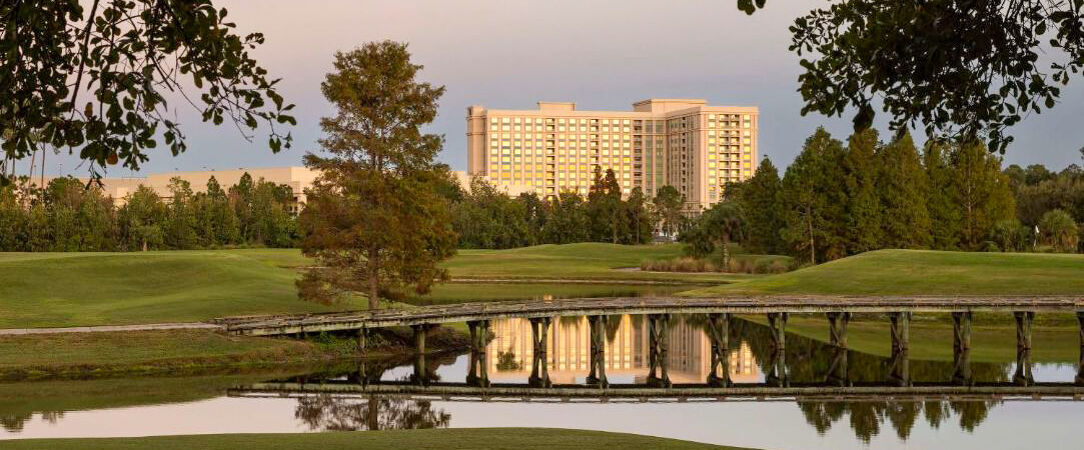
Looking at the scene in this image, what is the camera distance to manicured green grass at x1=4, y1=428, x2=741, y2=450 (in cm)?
2166

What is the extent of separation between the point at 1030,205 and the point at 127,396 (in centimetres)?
10201

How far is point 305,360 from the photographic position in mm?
43781

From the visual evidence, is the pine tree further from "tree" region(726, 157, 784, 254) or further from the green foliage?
the green foliage

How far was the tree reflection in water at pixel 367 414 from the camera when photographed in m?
30.6

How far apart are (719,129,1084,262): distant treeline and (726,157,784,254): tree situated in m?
13.7

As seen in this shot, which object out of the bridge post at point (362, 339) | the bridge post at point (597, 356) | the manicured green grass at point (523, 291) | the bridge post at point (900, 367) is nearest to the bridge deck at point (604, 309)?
the bridge post at point (362, 339)

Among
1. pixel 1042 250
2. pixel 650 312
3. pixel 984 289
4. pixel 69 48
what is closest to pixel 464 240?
pixel 1042 250

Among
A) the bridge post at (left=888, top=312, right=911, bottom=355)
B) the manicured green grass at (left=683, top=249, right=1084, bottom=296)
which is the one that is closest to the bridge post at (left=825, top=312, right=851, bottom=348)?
the bridge post at (left=888, top=312, right=911, bottom=355)

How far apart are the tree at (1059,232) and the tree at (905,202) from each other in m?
10.0

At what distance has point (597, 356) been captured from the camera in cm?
4431

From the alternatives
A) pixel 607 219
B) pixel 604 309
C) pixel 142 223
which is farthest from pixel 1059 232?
pixel 142 223

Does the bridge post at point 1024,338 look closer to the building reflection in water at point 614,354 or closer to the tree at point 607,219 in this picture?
the building reflection in water at point 614,354

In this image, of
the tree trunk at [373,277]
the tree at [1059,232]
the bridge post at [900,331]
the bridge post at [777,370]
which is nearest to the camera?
the bridge post at [777,370]

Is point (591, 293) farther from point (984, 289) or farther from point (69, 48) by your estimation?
point (69, 48)
